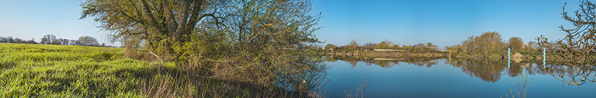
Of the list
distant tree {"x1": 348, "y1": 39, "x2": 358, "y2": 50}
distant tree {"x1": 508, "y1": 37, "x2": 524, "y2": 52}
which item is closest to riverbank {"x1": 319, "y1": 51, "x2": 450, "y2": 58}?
distant tree {"x1": 348, "y1": 39, "x2": 358, "y2": 50}

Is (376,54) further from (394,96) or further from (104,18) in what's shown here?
(104,18)

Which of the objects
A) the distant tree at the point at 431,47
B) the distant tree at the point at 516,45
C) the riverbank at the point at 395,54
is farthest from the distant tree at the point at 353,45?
the distant tree at the point at 516,45

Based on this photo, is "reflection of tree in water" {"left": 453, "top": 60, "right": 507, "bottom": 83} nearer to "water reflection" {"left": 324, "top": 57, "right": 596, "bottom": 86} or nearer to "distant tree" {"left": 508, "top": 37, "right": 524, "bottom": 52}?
"water reflection" {"left": 324, "top": 57, "right": 596, "bottom": 86}

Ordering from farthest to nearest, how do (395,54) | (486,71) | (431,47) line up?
(431,47), (395,54), (486,71)

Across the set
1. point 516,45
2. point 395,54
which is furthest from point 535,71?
point 395,54

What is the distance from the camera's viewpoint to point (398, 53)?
186 ft

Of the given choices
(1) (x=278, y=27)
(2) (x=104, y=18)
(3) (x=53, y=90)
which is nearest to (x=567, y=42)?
(1) (x=278, y=27)

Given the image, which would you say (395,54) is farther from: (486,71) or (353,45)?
(486,71)

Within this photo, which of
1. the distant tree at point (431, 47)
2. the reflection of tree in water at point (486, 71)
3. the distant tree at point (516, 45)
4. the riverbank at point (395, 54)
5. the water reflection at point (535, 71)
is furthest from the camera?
the distant tree at point (431, 47)

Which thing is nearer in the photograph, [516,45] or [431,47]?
[516,45]

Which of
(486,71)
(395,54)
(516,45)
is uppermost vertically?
(516,45)

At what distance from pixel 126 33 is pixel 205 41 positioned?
4850mm

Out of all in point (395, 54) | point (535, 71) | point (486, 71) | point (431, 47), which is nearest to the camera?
point (535, 71)

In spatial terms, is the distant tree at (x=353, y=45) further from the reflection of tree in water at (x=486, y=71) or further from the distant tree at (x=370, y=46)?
the reflection of tree in water at (x=486, y=71)
